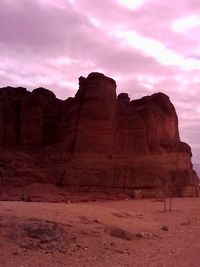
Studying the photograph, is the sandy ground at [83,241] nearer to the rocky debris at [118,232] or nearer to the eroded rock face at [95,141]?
the rocky debris at [118,232]

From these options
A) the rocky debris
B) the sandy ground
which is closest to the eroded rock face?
the sandy ground

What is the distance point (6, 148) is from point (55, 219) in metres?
28.5

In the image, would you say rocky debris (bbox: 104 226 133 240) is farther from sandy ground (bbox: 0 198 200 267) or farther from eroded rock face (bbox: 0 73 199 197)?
eroded rock face (bbox: 0 73 199 197)

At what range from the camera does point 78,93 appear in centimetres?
4688

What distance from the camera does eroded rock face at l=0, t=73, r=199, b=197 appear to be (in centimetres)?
4147

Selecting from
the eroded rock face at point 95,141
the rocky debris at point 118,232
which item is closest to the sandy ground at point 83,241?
the rocky debris at point 118,232

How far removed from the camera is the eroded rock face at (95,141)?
136ft

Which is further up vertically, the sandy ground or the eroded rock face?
the eroded rock face

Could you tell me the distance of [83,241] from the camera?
14648 mm

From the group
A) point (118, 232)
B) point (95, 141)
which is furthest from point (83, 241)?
point (95, 141)

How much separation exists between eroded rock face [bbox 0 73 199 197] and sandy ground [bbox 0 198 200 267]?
20.9m

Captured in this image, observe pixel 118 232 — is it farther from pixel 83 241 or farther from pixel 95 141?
pixel 95 141

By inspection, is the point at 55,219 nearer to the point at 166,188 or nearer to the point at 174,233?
the point at 174,233

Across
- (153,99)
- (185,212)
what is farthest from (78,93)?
(185,212)
